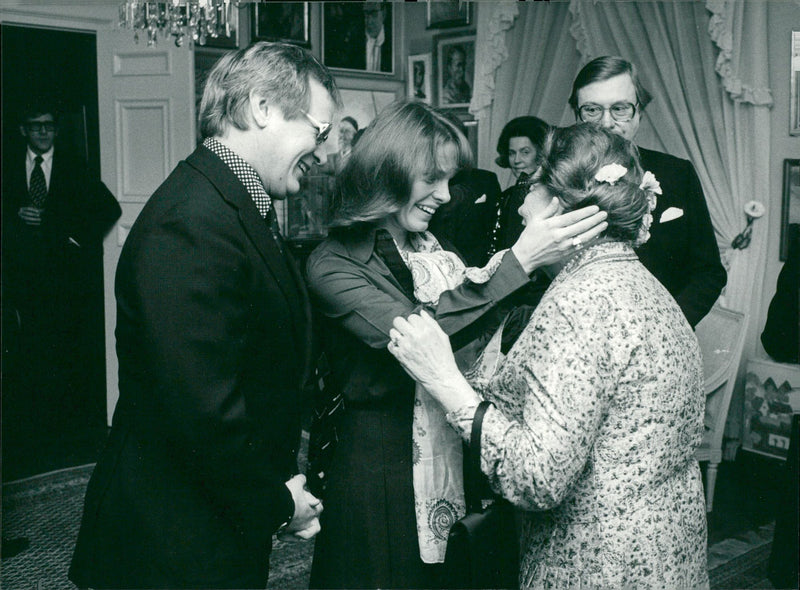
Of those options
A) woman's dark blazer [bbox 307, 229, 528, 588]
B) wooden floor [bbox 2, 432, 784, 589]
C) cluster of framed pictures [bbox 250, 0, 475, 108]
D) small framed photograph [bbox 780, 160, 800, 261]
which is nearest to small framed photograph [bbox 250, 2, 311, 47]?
cluster of framed pictures [bbox 250, 0, 475, 108]

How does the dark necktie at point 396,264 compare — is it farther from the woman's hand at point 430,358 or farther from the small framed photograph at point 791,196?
the small framed photograph at point 791,196

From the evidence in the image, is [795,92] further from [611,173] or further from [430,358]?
[430,358]

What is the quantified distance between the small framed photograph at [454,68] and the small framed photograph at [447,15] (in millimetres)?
91

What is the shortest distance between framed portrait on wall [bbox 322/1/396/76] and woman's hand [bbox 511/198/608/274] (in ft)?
18.0

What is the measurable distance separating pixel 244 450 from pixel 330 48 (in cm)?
588

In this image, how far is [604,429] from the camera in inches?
63.7

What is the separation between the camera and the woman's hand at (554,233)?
5.56ft

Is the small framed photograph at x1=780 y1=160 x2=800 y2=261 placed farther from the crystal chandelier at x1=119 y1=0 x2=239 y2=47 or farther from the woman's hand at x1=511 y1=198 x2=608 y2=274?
the woman's hand at x1=511 y1=198 x2=608 y2=274

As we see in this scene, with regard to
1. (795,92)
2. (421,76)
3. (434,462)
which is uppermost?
(421,76)

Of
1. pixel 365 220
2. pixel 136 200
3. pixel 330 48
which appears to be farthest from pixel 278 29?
pixel 365 220

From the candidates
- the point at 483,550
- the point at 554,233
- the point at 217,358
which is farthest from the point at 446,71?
the point at 217,358

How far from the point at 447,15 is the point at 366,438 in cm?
564

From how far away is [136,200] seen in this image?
5.36 meters

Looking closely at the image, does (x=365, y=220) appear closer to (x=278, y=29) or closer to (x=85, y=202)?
(x=85, y=202)
